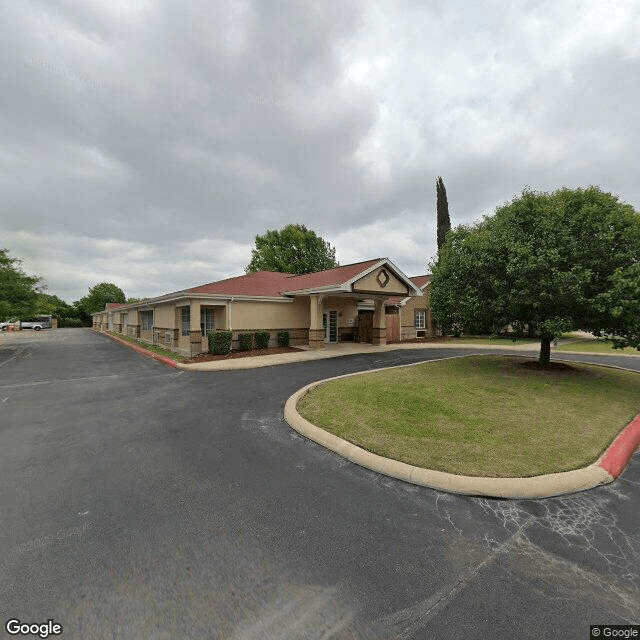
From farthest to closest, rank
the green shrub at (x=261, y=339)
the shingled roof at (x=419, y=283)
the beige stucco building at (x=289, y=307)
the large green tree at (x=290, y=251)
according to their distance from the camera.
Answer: the large green tree at (x=290, y=251) < the shingled roof at (x=419, y=283) < the green shrub at (x=261, y=339) < the beige stucco building at (x=289, y=307)

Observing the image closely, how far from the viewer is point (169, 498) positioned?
3.73 m

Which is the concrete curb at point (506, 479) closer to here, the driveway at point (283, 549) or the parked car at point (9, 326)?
the driveway at point (283, 549)

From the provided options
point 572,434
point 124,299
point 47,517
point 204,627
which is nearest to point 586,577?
point 204,627

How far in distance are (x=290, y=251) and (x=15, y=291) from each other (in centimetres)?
2959

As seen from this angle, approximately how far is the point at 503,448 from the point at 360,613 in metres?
3.67

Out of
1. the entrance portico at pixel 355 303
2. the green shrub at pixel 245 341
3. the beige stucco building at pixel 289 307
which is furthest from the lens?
the entrance portico at pixel 355 303

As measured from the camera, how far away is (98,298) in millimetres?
74750

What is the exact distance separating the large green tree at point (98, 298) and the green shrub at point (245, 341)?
6771 cm

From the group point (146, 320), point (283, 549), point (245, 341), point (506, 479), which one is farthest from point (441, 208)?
point (283, 549)

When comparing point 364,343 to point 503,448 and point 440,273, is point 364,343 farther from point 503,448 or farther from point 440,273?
point 503,448

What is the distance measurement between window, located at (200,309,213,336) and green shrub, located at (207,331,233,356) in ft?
5.51

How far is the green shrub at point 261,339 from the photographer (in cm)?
1752

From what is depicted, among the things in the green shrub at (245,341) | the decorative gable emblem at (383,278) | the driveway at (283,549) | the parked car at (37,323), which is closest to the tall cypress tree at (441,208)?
the decorative gable emblem at (383,278)

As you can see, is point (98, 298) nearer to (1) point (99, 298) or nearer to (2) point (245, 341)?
(1) point (99, 298)
